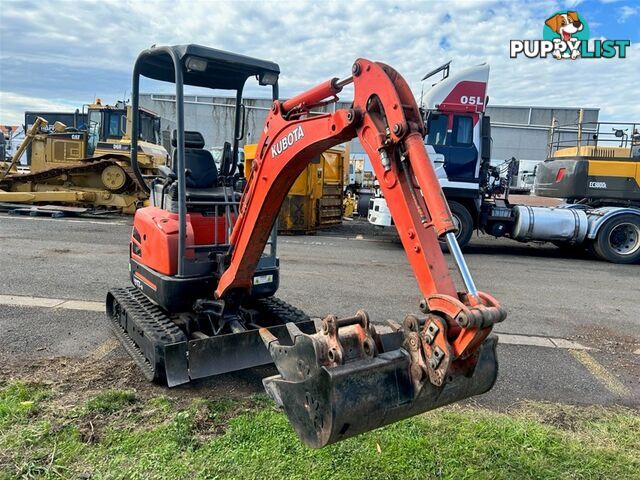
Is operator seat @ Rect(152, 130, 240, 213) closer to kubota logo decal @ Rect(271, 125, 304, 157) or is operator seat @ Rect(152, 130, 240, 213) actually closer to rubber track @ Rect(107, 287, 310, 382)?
rubber track @ Rect(107, 287, 310, 382)

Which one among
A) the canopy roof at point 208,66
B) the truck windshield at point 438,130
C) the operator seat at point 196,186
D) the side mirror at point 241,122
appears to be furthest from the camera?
the truck windshield at point 438,130

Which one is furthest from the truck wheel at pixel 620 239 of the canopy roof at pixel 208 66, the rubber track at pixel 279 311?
the canopy roof at pixel 208 66

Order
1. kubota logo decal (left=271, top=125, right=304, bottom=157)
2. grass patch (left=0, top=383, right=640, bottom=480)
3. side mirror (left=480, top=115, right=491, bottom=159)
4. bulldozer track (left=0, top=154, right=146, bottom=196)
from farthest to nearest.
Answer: bulldozer track (left=0, top=154, right=146, bottom=196) < side mirror (left=480, top=115, right=491, bottom=159) < kubota logo decal (left=271, top=125, right=304, bottom=157) < grass patch (left=0, top=383, right=640, bottom=480)

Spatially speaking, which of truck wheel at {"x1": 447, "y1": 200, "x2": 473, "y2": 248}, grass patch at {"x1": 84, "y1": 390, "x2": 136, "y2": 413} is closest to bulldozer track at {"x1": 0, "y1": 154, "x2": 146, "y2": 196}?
truck wheel at {"x1": 447, "y1": 200, "x2": 473, "y2": 248}

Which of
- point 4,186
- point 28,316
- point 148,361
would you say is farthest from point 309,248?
point 4,186

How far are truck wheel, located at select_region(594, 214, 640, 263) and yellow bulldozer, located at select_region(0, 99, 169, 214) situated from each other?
1163 cm

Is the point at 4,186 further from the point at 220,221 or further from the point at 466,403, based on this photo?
the point at 466,403

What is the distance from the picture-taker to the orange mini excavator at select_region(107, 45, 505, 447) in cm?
222

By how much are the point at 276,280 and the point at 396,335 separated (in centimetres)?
184

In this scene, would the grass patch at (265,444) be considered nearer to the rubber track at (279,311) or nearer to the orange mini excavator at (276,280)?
the orange mini excavator at (276,280)

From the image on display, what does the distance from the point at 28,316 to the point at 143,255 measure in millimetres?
1925

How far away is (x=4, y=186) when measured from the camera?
15180mm

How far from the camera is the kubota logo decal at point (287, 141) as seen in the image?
3158 millimetres

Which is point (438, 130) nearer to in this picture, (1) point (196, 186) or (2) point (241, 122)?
(2) point (241, 122)
